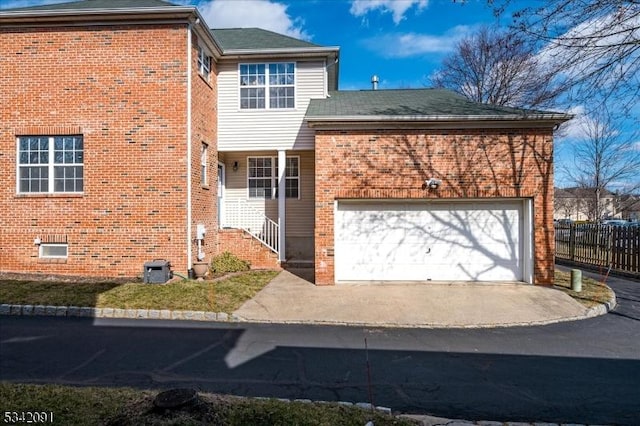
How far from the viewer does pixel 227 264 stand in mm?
13078

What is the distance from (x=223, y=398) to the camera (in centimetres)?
424

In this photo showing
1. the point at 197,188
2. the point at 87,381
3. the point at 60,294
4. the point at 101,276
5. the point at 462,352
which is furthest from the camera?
the point at 197,188

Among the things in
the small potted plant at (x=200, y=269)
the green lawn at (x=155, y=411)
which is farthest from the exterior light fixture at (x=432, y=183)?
the green lawn at (x=155, y=411)

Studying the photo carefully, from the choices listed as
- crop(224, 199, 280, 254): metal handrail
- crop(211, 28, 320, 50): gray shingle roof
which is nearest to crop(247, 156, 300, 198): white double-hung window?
crop(224, 199, 280, 254): metal handrail

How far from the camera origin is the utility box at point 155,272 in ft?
34.8

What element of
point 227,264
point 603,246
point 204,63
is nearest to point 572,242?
point 603,246

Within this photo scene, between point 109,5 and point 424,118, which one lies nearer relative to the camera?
point 424,118

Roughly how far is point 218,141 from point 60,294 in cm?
725

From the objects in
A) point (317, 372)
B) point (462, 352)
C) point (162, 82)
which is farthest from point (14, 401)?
point (162, 82)

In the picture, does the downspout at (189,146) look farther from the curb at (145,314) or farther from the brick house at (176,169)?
the curb at (145,314)

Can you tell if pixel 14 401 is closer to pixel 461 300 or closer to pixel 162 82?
pixel 461 300

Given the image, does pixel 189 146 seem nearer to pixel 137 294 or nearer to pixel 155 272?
pixel 155 272

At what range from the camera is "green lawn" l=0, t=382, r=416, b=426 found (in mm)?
3500

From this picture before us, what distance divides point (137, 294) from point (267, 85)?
8619 millimetres
